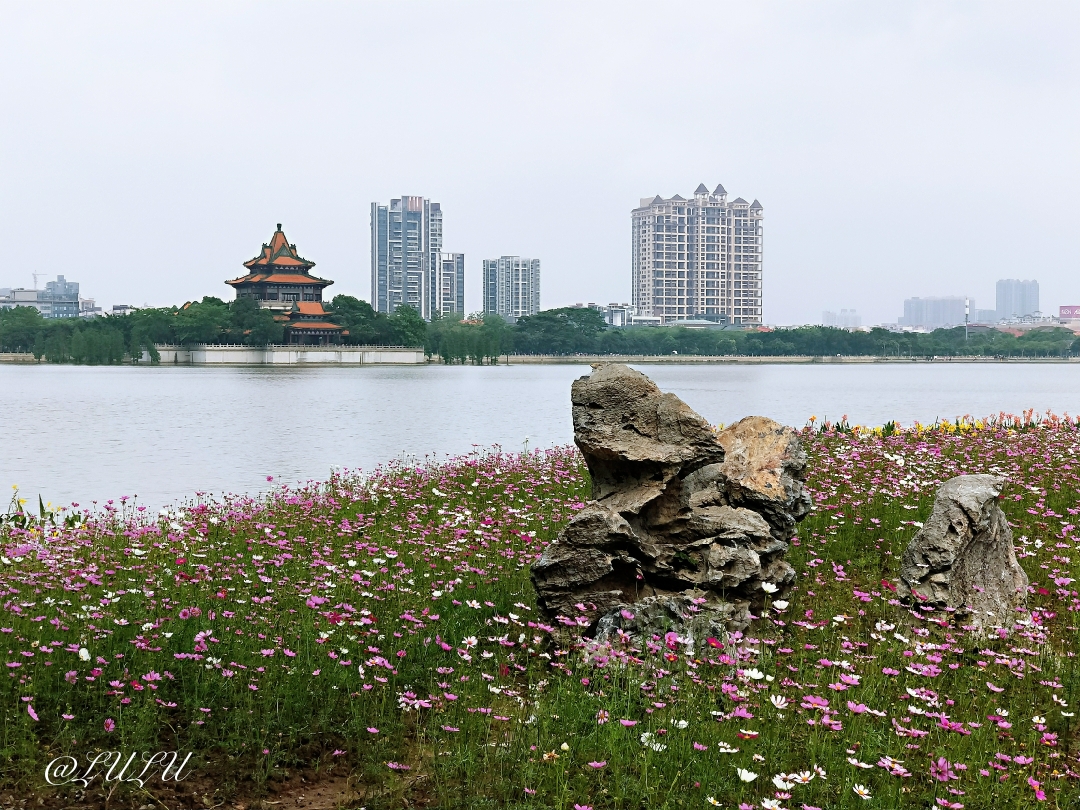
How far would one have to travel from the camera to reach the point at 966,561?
641 cm

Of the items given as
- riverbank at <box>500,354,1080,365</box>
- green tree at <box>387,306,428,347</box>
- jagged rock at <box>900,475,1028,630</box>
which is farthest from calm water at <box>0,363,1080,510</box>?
riverbank at <box>500,354,1080,365</box>

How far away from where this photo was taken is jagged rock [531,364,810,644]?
19.0 ft

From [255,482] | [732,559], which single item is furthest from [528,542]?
[255,482]

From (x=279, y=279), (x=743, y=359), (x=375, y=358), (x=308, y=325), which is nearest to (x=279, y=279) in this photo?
(x=279, y=279)

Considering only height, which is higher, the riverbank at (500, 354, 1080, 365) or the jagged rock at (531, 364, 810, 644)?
the riverbank at (500, 354, 1080, 365)

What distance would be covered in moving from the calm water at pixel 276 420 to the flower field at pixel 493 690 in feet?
26.0

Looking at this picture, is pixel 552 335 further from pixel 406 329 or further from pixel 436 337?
pixel 406 329

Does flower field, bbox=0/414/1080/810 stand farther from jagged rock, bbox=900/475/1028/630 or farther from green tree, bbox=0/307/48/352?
green tree, bbox=0/307/48/352

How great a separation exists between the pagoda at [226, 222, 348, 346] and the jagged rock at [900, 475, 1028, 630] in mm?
83382

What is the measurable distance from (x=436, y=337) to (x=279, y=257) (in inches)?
810

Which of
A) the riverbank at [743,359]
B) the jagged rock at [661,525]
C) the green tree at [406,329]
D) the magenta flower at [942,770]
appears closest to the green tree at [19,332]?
the green tree at [406,329]

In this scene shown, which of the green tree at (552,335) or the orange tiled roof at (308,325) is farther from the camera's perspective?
the green tree at (552,335)

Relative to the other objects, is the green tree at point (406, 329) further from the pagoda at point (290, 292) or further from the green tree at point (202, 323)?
the green tree at point (202, 323)

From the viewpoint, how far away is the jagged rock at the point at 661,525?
5.80 m
